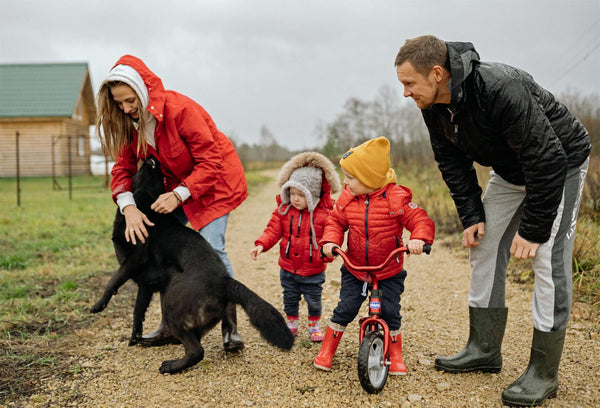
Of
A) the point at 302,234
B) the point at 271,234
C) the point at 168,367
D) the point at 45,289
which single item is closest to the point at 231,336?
the point at 168,367

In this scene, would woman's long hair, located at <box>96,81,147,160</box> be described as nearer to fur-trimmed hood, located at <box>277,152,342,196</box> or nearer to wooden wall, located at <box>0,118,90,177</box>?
fur-trimmed hood, located at <box>277,152,342,196</box>

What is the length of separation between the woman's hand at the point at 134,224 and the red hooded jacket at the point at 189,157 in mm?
327

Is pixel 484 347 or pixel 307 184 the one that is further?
pixel 307 184

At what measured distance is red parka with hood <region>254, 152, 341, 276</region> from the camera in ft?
13.3

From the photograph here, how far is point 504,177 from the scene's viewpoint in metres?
3.17

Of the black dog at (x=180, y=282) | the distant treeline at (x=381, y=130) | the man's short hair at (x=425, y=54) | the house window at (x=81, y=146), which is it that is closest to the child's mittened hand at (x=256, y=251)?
the black dog at (x=180, y=282)

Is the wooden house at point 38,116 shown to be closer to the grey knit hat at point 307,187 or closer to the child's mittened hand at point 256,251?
the grey knit hat at point 307,187

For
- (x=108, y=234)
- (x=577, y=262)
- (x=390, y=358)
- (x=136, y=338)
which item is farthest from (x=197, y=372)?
(x=108, y=234)

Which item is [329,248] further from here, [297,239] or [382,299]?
[297,239]

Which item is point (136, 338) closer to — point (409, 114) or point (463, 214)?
point (463, 214)

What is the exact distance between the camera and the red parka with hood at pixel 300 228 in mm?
4043

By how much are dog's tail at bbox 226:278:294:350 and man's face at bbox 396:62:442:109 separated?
1.58 metres

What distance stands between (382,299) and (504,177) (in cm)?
115

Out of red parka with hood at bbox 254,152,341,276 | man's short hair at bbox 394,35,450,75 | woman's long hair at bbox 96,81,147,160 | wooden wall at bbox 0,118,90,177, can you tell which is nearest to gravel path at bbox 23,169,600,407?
red parka with hood at bbox 254,152,341,276
